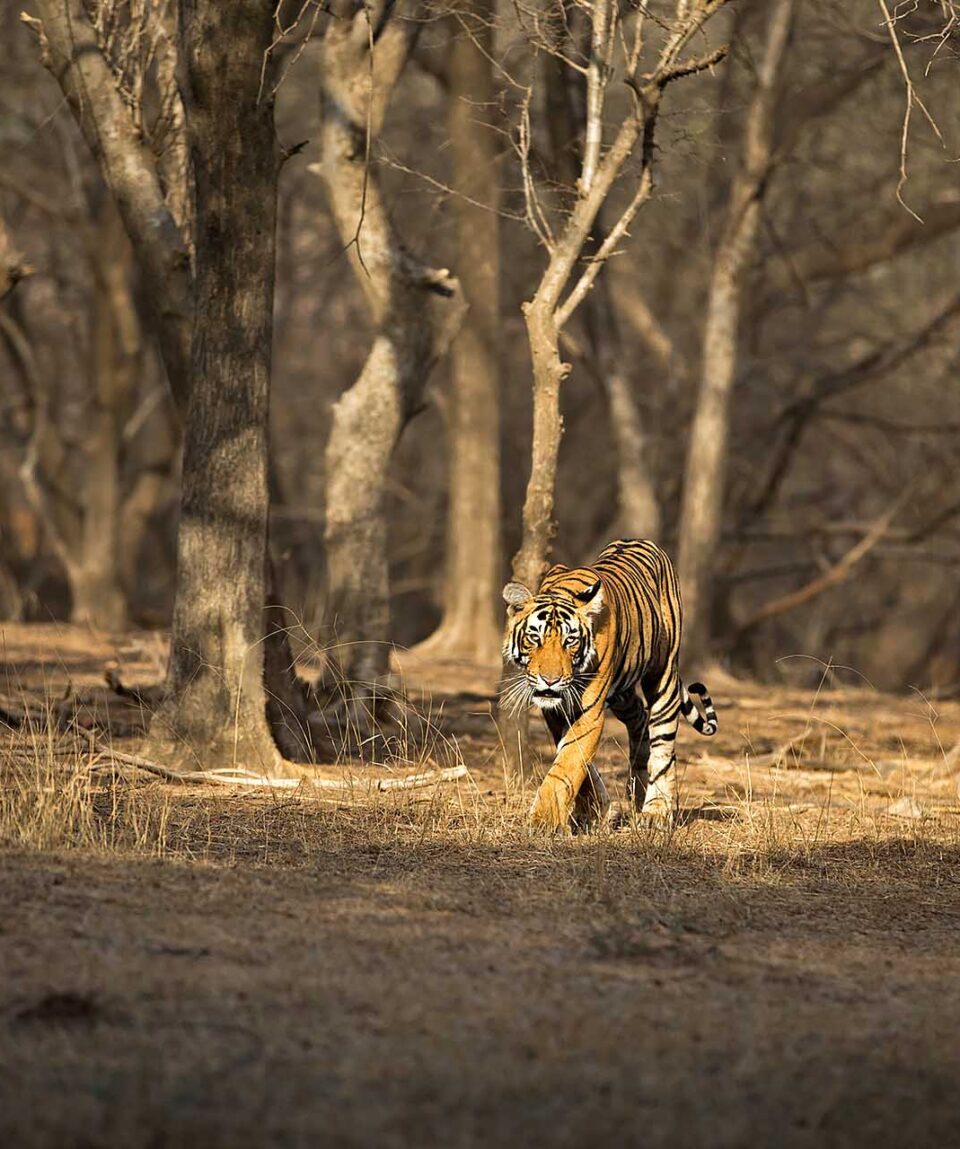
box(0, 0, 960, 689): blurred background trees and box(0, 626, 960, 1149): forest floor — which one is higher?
box(0, 0, 960, 689): blurred background trees

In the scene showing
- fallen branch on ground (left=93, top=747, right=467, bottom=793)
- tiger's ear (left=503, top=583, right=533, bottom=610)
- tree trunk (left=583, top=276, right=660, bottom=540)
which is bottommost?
fallen branch on ground (left=93, top=747, right=467, bottom=793)

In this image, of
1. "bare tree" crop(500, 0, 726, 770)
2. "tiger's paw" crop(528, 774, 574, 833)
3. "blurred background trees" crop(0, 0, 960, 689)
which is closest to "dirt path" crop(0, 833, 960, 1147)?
"tiger's paw" crop(528, 774, 574, 833)

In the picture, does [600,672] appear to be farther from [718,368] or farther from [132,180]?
[718,368]

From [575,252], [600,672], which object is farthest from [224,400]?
[600,672]

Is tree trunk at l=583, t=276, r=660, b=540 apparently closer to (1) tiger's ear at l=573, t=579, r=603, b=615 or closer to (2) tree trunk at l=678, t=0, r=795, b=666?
(2) tree trunk at l=678, t=0, r=795, b=666

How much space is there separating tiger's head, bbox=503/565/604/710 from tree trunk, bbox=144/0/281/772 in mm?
1464

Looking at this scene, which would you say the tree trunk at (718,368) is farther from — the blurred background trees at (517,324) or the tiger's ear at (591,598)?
the tiger's ear at (591,598)

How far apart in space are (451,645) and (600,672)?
26.0ft

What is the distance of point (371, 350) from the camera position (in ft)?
33.9

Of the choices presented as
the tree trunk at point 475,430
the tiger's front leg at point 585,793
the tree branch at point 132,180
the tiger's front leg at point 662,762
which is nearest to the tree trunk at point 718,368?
the tree trunk at point 475,430

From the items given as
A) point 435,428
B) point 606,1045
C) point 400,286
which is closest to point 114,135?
point 400,286

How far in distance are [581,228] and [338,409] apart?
9.16ft

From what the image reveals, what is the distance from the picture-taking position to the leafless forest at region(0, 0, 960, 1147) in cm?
403

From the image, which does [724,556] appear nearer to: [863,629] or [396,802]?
[863,629]
